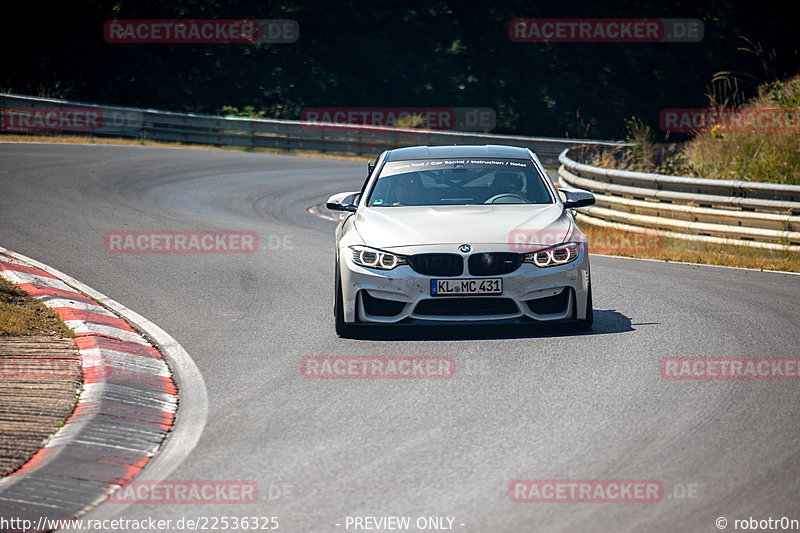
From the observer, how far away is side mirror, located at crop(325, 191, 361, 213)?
9281mm

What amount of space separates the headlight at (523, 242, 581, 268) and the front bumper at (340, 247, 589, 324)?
0.04 metres

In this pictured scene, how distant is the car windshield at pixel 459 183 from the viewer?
9492 millimetres

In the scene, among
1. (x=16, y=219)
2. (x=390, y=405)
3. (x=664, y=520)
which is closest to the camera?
(x=664, y=520)

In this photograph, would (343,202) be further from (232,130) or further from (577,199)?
(232,130)

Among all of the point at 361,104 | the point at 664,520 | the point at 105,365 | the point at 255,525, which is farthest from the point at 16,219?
the point at 361,104

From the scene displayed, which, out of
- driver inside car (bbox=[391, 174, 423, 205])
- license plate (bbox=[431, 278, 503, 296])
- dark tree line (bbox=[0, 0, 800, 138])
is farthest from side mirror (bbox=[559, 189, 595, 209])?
dark tree line (bbox=[0, 0, 800, 138])

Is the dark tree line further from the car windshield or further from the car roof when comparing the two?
the car windshield

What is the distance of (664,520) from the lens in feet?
14.7

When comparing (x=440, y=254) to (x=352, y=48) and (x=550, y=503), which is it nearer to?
(x=550, y=503)

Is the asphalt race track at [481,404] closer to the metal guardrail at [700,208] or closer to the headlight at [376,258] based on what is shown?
the headlight at [376,258]

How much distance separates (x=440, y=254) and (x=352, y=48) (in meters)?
33.2

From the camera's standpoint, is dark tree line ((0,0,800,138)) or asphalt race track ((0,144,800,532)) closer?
asphalt race track ((0,144,800,532))

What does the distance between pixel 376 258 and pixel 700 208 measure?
7.82 metres

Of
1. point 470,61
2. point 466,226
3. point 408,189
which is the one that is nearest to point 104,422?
point 466,226
